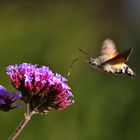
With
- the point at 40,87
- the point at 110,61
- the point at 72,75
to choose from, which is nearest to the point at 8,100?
the point at 40,87

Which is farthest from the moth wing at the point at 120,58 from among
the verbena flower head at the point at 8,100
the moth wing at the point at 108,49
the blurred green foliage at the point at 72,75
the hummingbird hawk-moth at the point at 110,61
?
the blurred green foliage at the point at 72,75

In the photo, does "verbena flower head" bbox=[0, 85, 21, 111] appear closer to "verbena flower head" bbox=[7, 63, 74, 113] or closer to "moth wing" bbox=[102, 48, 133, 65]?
"verbena flower head" bbox=[7, 63, 74, 113]

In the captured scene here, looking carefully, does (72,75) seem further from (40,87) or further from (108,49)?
(40,87)

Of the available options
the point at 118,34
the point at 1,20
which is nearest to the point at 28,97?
the point at 1,20

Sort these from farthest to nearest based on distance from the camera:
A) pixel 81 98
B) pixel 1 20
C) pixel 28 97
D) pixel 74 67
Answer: pixel 1 20
pixel 74 67
pixel 81 98
pixel 28 97

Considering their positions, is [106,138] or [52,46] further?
[52,46]

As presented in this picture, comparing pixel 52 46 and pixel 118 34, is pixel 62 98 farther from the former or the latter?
pixel 118 34
